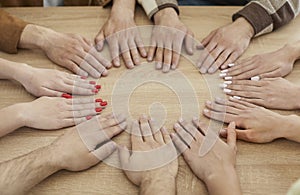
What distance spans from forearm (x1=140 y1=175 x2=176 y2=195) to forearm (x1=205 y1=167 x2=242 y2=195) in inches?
2.6

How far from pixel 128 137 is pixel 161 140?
2.7 inches

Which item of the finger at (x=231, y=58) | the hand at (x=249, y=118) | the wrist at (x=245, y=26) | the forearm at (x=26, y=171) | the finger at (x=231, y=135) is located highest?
the wrist at (x=245, y=26)

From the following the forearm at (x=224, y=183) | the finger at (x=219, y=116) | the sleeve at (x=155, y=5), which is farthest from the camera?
the sleeve at (x=155, y=5)

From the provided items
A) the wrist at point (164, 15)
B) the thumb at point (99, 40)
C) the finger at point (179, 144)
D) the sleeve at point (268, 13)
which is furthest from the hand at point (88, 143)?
the sleeve at point (268, 13)

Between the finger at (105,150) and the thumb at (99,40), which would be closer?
the finger at (105,150)

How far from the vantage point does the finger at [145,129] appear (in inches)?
31.3

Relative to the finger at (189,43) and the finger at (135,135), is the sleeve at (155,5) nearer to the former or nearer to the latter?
the finger at (189,43)

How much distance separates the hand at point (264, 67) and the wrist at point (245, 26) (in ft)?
0.26

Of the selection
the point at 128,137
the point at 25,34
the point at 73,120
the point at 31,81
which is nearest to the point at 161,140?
the point at 128,137

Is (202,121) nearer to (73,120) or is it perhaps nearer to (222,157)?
(222,157)

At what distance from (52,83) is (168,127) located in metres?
0.27

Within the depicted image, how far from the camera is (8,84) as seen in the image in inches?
34.6

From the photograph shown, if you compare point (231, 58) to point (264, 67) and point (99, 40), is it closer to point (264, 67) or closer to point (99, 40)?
point (264, 67)

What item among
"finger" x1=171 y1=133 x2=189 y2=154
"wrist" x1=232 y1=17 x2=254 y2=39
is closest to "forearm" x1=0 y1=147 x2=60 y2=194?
"finger" x1=171 y1=133 x2=189 y2=154
